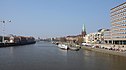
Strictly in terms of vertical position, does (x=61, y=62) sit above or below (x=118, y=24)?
below

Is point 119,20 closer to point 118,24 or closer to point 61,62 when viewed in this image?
point 118,24

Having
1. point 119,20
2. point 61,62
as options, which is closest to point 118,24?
point 119,20

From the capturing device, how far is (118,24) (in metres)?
78.5

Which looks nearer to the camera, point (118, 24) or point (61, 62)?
point (61, 62)

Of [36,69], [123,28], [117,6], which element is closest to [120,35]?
[123,28]

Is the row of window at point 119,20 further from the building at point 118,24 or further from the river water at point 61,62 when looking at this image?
the river water at point 61,62

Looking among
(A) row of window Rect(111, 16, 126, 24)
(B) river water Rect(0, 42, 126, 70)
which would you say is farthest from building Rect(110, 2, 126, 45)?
(B) river water Rect(0, 42, 126, 70)

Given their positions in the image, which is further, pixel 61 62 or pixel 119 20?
pixel 119 20

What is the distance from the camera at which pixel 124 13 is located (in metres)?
72.9

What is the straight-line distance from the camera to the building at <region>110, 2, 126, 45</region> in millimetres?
73812

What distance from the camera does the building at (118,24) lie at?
73.8 meters

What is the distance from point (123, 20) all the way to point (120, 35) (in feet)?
19.8

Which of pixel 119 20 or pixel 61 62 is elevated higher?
pixel 119 20

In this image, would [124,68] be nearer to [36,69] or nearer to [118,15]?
[36,69]
